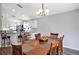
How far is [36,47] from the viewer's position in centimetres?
206

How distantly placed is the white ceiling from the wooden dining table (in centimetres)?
49

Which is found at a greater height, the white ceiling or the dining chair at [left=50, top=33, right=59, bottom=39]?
the white ceiling

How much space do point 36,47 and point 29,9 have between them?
0.74 meters

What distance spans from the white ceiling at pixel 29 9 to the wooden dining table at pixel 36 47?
49 centimetres

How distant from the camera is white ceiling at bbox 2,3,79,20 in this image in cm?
203

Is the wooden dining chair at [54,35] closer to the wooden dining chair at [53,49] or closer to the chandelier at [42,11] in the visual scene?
the wooden dining chair at [53,49]

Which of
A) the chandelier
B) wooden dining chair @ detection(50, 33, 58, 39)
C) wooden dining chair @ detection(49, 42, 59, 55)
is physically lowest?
wooden dining chair @ detection(49, 42, 59, 55)

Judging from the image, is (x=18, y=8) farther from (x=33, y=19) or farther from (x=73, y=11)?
(x=73, y=11)

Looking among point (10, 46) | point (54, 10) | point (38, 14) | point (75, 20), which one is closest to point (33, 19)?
point (38, 14)

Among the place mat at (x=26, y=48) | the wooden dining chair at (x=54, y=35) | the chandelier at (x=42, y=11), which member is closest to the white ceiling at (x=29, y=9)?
the chandelier at (x=42, y=11)

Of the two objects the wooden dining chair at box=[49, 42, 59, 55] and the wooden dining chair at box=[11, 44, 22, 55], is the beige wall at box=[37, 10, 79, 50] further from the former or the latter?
the wooden dining chair at box=[11, 44, 22, 55]

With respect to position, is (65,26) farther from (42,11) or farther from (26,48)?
(26,48)

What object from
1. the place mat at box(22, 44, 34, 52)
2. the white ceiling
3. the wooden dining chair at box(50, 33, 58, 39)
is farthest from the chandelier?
the place mat at box(22, 44, 34, 52)

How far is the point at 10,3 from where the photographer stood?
6.69 ft
